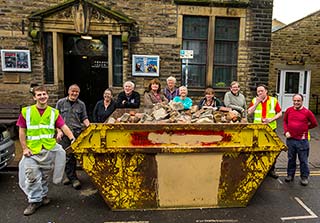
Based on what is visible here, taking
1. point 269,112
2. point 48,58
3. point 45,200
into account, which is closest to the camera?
point 45,200

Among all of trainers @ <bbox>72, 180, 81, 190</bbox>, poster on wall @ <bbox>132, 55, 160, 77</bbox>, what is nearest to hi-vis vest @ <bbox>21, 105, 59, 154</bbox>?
trainers @ <bbox>72, 180, 81, 190</bbox>

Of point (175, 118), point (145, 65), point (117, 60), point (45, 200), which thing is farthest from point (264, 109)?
point (117, 60)

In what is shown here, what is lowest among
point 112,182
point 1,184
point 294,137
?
point 1,184

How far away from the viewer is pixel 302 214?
3.64 metres

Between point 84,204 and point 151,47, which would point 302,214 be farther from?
point 151,47

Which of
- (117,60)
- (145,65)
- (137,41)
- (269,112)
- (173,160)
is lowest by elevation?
(173,160)

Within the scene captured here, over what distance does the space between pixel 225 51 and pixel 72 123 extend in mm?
5837

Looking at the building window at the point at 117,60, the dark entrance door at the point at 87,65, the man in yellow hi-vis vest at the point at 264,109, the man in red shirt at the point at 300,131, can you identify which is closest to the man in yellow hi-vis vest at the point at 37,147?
the man in yellow hi-vis vest at the point at 264,109

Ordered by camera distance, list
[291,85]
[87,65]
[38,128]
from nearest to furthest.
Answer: [38,128]
[87,65]
[291,85]

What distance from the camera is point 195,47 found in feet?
27.9

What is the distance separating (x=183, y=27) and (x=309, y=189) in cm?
571

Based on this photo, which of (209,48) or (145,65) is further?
(209,48)

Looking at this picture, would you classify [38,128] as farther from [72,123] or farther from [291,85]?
[291,85]

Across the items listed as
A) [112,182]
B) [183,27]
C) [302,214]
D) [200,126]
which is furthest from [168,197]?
[183,27]
